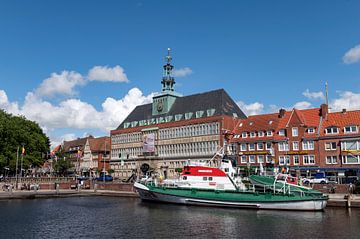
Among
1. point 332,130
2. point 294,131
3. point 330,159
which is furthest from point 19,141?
point 332,130

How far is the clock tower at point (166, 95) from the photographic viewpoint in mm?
95312

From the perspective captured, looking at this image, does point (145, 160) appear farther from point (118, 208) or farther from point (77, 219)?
point (77, 219)

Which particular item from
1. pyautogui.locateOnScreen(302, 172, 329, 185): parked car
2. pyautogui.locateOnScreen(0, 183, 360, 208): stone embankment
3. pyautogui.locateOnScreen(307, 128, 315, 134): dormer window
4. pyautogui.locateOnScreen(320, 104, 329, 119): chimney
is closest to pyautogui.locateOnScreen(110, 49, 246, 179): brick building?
pyautogui.locateOnScreen(0, 183, 360, 208): stone embankment

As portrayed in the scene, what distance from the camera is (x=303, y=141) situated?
6606cm

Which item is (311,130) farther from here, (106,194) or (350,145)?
(106,194)

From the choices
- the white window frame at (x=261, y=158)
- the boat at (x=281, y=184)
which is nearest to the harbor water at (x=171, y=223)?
the boat at (x=281, y=184)

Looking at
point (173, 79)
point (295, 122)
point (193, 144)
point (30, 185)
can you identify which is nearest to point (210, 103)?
point (193, 144)

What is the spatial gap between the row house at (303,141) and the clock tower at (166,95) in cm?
2451

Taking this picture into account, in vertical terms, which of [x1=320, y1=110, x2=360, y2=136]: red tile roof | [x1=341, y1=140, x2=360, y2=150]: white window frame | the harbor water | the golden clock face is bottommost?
Answer: the harbor water

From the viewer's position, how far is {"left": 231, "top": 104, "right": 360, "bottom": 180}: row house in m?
60.8

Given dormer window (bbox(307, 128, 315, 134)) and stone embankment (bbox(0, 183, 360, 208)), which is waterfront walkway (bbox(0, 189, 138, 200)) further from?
dormer window (bbox(307, 128, 315, 134))

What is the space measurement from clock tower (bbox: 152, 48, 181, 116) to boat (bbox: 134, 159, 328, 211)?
4314 cm

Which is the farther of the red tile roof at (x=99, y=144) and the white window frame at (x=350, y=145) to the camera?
the red tile roof at (x=99, y=144)

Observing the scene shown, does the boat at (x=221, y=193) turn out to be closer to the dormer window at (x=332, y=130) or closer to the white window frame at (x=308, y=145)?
the white window frame at (x=308, y=145)
